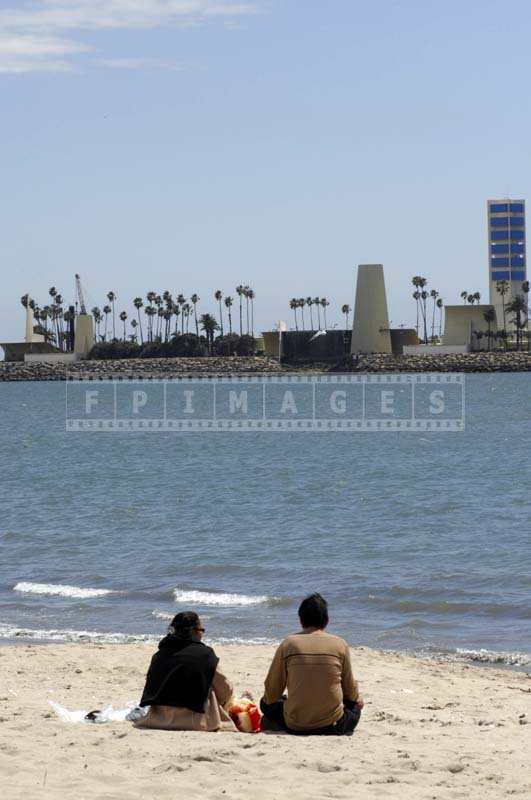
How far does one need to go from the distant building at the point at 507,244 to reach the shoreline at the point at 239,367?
110 ft

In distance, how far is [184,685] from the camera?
9.38 meters

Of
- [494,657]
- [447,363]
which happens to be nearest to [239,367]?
[447,363]

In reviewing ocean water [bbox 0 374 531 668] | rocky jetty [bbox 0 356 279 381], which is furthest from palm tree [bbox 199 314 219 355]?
ocean water [bbox 0 374 531 668]

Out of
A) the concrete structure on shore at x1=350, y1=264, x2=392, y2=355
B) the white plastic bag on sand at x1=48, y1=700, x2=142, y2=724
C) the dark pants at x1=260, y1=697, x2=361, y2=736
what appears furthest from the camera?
the concrete structure on shore at x1=350, y1=264, x2=392, y2=355

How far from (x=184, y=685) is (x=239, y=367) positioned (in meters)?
155

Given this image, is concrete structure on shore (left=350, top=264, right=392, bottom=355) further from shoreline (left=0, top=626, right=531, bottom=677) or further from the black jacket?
the black jacket

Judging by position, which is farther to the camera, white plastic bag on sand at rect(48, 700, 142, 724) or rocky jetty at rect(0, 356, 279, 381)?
rocky jetty at rect(0, 356, 279, 381)

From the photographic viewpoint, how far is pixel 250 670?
12391 millimetres

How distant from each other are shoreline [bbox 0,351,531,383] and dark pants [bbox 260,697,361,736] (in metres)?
138

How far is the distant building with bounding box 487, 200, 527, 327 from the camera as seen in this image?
194 metres

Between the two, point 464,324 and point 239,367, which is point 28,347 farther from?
point 464,324

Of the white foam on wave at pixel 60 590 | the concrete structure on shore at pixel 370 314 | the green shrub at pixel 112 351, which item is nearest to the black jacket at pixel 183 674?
the white foam on wave at pixel 60 590

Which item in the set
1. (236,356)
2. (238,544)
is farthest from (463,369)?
(238,544)

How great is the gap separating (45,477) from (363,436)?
2740cm
